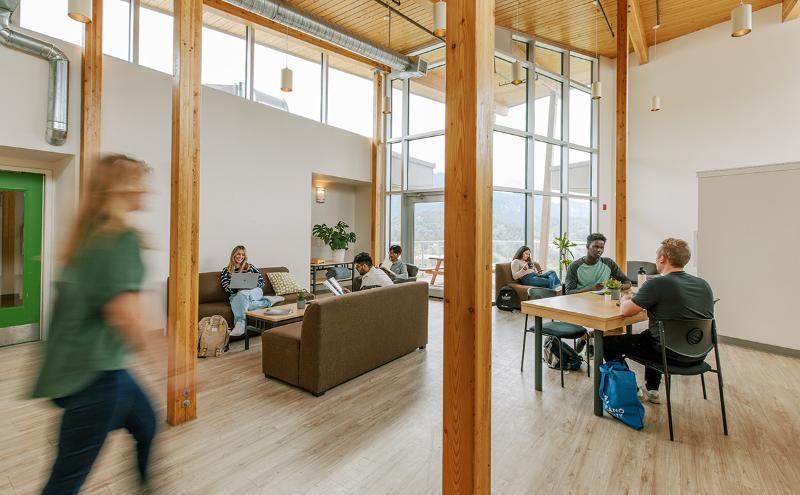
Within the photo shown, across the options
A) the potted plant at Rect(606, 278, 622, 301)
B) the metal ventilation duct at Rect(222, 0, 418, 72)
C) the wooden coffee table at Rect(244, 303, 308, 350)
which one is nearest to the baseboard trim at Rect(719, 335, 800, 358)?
the potted plant at Rect(606, 278, 622, 301)

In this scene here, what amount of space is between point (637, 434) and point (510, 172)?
5845 mm

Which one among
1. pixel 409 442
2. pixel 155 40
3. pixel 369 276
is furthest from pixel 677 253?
pixel 155 40

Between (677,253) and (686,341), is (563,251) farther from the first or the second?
(686,341)

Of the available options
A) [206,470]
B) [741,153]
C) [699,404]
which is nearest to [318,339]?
[206,470]

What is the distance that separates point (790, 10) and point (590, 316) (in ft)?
22.9

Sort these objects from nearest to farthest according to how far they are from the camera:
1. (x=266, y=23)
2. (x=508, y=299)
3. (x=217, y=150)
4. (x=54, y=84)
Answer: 1. (x=54, y=84)
2. (x=217, y=150)
3. (x=266, y=23)
4. (x=508, y=299)

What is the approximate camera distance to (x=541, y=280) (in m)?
6.52

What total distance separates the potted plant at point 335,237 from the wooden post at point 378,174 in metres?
0.59

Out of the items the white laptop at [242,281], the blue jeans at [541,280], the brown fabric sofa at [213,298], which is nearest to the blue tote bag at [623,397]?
the brown fabric sofa at [213,298]

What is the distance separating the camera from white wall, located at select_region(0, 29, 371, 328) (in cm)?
405

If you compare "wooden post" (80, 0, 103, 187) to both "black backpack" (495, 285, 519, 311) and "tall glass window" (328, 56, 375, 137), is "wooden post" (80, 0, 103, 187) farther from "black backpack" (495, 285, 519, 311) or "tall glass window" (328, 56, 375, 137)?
"black backpack" (495, 285, 519, 311)

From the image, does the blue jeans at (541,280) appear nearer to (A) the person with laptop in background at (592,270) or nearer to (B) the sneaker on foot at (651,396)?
(A) the person with laptop in background at (592,270)

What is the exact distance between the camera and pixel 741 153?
6.73 meters

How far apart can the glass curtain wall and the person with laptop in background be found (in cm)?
323
